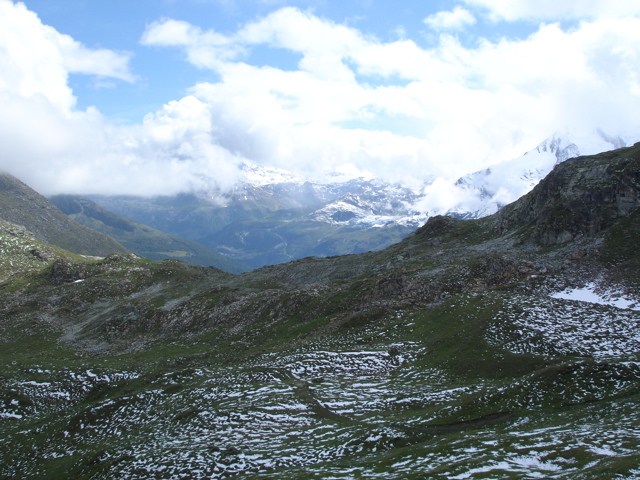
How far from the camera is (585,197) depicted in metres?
78.8

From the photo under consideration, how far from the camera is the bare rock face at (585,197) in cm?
7362

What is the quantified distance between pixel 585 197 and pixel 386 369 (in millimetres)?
58080

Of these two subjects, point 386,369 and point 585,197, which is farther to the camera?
point 585,197

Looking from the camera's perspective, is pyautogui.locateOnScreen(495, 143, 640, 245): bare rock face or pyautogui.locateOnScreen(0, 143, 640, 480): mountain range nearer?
pyautogui.locateOnScreen(0, 143, 640, 480): mountain range

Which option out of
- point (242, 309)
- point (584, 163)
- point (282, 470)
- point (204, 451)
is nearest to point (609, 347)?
point (282, 470)

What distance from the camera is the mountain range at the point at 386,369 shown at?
99.9 ft

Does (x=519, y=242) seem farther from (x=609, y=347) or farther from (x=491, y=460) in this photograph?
(x=491, y=460)

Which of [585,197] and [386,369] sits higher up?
[585,197]

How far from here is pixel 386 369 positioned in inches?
1955

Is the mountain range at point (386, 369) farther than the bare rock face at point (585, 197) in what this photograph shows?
No

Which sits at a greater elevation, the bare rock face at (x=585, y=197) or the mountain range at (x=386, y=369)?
the bare rock face at (x=585, y=197)

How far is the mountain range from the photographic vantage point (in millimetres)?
30438

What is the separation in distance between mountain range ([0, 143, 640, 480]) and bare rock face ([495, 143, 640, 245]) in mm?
346

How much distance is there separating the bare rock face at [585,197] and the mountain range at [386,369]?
13.6 inches
